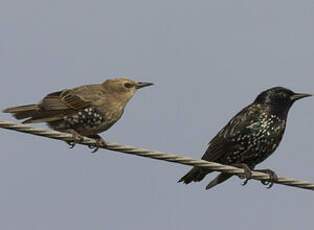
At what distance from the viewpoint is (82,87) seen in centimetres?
1011

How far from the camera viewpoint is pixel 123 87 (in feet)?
33.4

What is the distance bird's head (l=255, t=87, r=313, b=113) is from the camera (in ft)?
33.3

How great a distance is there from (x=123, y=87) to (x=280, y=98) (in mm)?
1502

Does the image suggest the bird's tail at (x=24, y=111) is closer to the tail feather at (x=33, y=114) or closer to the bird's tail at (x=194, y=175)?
the tail feather at (x=33, y=114)

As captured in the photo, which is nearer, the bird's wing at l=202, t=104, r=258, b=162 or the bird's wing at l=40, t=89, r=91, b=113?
the bird's wing at l=40, t=89, r=91, b=113

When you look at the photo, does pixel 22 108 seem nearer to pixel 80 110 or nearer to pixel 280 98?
pixel 80 110

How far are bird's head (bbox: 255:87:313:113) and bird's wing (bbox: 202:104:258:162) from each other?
15 centimetres

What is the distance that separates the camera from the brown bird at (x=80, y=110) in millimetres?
9547

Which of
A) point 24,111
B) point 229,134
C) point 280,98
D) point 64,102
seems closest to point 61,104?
point 64,102

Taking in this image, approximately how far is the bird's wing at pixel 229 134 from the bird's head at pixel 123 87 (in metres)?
0.83

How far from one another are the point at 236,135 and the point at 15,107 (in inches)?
81.6

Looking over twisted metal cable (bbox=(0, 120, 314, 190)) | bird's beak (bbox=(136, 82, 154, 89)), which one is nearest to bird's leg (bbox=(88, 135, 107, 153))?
twisted metal cable (bbox=(0, 120, 314, 190))

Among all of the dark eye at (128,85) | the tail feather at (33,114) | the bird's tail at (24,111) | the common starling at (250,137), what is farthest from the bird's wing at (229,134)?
the bird's tail at (24,111)

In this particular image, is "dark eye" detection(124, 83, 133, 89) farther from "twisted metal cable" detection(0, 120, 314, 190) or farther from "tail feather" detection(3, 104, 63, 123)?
"twisted metal cable" detection(0, 120, 314, 190)
